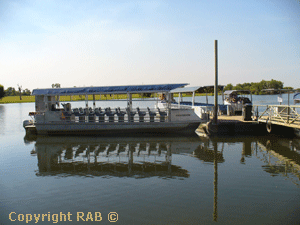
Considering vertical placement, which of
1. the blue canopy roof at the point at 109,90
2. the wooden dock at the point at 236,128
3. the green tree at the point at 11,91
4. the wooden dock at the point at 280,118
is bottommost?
the wooden dock at the point at 236,128

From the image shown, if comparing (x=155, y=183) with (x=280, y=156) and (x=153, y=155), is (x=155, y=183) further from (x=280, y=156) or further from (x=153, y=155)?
(x=280, y=156)

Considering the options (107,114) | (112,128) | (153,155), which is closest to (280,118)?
(153,155)

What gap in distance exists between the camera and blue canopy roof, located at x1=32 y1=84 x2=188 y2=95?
58.8 feet

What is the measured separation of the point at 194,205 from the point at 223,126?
11923 mm

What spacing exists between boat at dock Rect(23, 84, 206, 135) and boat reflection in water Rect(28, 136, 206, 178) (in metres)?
0.84

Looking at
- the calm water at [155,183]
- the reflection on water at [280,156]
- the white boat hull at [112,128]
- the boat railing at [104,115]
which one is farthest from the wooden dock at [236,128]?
the boat railing at [104,115]

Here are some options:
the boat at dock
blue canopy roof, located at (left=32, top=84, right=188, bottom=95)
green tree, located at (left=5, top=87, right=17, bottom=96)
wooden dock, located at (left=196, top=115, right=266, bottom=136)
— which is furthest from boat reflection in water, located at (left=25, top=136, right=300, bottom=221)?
green tree, located at (left=5, top=87, right=17, bottom=96)

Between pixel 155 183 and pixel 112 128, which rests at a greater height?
pixel 112 128

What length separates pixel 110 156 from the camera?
1323cm

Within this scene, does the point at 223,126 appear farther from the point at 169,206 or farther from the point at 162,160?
the point at 169,206

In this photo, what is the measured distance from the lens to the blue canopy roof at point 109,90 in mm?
17922

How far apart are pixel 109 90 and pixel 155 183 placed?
10941 mm

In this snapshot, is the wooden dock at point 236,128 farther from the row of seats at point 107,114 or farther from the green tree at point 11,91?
the green tree at point 11,91

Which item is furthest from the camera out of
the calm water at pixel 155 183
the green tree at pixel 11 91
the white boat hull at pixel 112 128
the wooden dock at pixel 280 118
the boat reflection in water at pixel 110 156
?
the green tree at pixel 11 91
